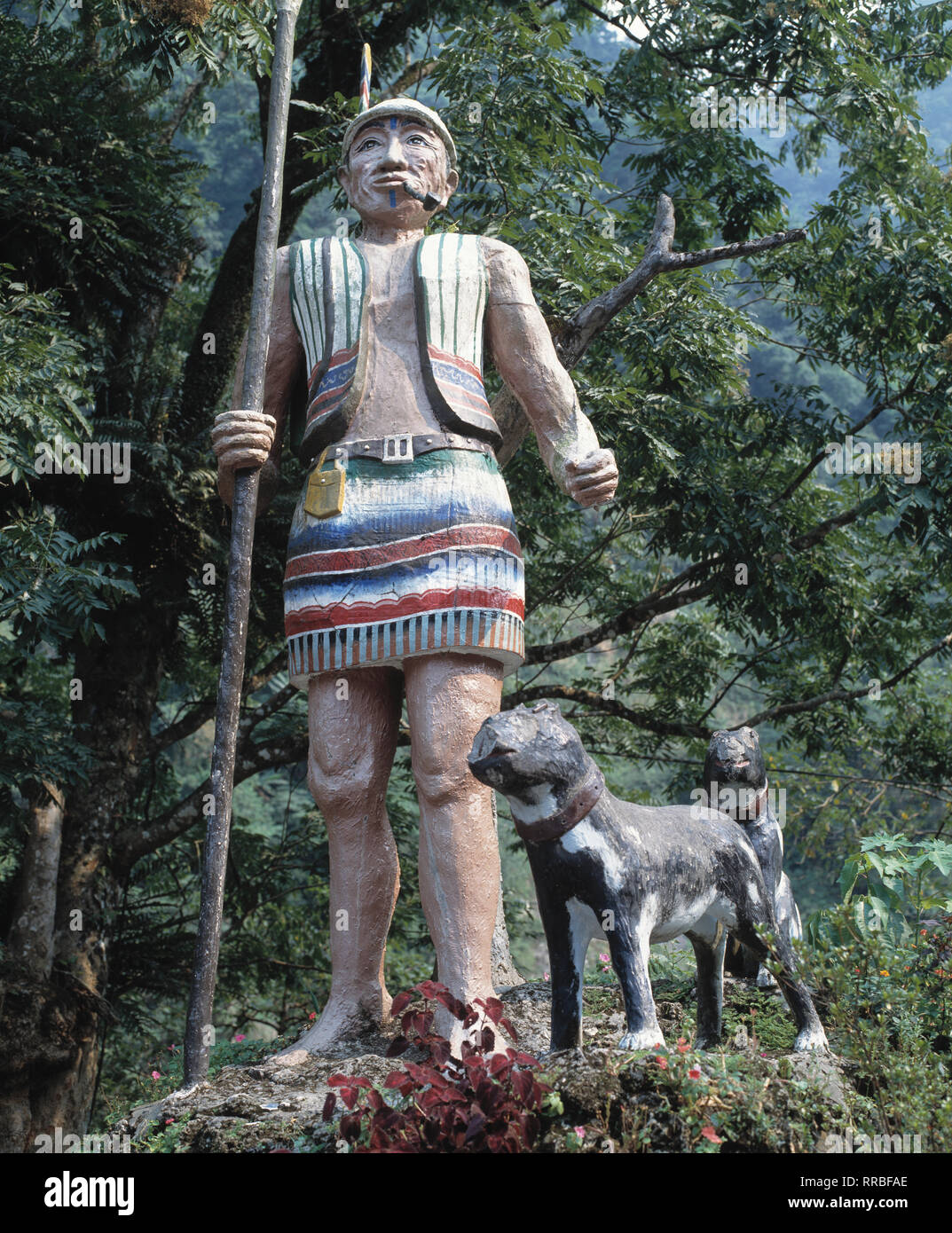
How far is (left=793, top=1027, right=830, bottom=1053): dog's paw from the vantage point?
163 inches

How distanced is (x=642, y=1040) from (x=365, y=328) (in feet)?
8.64

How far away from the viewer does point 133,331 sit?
9.05 metres

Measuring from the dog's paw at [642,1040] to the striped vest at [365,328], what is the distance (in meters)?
2.12

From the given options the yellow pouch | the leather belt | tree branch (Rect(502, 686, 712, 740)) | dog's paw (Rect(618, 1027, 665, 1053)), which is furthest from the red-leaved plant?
tree branch (Rect(502, 686, 712, 740))

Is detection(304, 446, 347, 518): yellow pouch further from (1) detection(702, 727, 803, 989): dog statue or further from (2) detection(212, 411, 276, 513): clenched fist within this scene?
(1) detection(702, 727, 803, 989): dog statue

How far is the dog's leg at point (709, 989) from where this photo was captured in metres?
4.25

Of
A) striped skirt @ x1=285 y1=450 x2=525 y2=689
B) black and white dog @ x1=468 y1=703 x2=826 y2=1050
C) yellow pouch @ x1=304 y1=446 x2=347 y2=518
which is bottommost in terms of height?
black and white dog @ x1=468 y1=703 x2=826 y2=1050

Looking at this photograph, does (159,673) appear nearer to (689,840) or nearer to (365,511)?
(365,511)

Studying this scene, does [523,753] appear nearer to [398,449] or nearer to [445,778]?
[445,778]

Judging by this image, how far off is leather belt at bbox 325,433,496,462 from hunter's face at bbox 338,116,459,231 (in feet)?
3.29

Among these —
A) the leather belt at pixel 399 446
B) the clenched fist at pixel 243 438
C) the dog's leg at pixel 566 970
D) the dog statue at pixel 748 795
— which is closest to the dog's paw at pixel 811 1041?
the dog statue at pixel 748 795

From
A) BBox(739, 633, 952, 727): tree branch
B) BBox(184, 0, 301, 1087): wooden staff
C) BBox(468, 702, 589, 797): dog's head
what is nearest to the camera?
BBox(468, 702, 589, 797): dog's head

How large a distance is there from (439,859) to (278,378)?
1954 mm

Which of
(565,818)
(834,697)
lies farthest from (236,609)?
(834,697)
